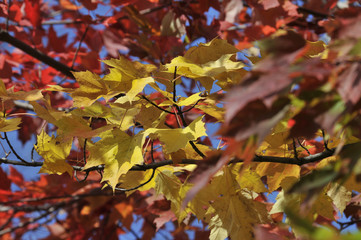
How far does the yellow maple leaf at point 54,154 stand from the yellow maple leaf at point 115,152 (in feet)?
0.26

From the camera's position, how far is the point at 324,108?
33 cm

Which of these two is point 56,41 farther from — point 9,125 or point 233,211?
point 233,211

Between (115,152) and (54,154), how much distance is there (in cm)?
13

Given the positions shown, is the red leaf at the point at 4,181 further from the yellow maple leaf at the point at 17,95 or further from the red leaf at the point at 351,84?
the red leaf at the point at 351,84

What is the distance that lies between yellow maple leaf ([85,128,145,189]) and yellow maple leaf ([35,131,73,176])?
0.26ft

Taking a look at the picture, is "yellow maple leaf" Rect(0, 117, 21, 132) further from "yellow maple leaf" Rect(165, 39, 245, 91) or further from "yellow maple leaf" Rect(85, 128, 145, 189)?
"yellow maple leaf" Rect(165, 39, 245, 91)

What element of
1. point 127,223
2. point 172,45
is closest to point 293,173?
point 172,45

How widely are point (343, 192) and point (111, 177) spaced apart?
394mm

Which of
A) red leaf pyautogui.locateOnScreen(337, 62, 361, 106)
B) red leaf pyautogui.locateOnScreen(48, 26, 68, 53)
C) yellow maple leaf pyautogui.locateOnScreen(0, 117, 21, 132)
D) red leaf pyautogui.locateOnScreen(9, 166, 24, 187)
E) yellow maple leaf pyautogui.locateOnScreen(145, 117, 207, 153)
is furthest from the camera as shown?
red leaf pyautogui.locateOnScreen(9, 166, 24, 187)

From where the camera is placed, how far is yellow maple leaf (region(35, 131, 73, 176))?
0.65 m

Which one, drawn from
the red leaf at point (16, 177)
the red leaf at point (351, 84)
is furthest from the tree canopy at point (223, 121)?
the red leaf at point (16, 177)

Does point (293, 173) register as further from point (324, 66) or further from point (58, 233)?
point (58, 233)

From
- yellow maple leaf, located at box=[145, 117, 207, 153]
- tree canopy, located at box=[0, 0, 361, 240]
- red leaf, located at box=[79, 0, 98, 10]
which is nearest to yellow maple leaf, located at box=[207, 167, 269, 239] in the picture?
tree canopy, located at box=[0, 0, 361, 240]

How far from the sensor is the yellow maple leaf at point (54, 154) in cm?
65
